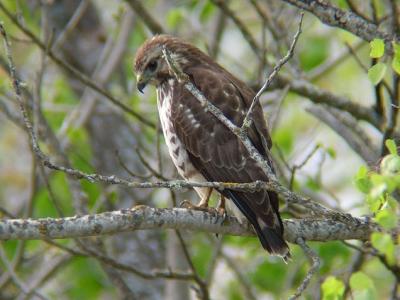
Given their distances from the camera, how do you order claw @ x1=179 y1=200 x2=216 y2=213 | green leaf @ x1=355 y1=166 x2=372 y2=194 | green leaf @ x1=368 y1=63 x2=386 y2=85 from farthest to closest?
claw @ x1=179 y1=200 x2=216 y2=213 < green leaf @ x1=368 y1=63 x2=386 y2=85 < green leaf @ x1=355 y1=166 x2=372 y2=194

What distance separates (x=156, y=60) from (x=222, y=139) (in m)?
1.04

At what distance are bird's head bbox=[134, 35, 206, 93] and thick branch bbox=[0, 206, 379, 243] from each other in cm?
154

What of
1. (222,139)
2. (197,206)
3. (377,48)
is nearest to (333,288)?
(377,48)

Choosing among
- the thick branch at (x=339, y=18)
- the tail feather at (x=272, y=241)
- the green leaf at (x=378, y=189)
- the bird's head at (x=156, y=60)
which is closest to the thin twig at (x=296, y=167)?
the tail feather at (x=272, y=241)

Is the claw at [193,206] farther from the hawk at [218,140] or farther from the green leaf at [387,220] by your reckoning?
the green leaf at [387,220]

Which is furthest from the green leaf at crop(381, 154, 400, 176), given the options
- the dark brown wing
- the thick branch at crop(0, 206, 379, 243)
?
the dark brown wing

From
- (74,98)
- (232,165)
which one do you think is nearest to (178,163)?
(232,165)

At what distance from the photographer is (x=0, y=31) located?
439cm

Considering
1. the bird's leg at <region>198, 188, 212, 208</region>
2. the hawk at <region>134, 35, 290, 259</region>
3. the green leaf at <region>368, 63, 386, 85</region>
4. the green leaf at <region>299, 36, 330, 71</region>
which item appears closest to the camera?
the green leaf at <region>368, 63, 386, 85</region>

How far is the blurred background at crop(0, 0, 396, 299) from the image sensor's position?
6.48m

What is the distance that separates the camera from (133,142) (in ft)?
28.1

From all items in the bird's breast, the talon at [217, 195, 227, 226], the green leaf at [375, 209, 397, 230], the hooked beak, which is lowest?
the green leaf at [375, 209, 397, 230]

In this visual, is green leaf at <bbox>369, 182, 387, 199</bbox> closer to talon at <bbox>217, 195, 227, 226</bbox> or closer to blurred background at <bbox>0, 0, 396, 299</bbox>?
talon at <bbox>217, 195, 227, 226</bbox>

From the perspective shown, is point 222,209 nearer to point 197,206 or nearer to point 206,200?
point 197,206
